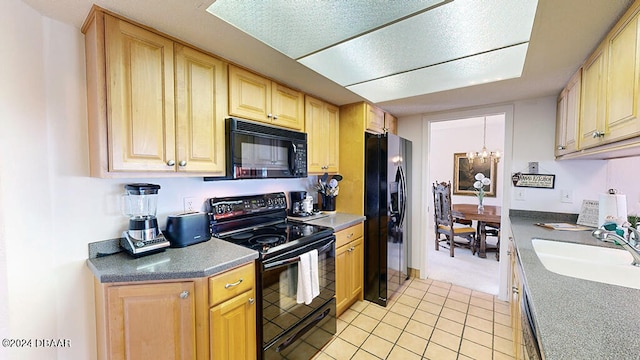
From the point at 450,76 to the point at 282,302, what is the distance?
2175 mm

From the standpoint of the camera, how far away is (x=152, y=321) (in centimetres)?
120

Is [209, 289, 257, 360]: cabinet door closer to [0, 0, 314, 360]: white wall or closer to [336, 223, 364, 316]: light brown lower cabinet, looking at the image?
[0, 0, 314, 360]: white wall

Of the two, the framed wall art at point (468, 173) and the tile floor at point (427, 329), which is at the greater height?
the framed wall art at point (468, 173)

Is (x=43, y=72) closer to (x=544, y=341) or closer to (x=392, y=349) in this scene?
(x=544, y=341)

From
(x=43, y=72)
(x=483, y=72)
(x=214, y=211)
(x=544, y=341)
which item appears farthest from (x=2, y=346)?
(x=483, y=72)

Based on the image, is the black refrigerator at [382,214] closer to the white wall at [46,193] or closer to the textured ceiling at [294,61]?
the textured ceiling at [294,61]

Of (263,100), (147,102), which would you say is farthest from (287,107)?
(147,102)

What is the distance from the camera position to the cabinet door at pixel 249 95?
1720mm

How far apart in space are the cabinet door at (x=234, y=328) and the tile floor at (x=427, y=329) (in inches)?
27.8

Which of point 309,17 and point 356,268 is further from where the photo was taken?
point 356,268

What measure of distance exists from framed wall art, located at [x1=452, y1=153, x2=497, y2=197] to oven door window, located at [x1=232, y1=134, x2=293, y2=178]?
471 cm

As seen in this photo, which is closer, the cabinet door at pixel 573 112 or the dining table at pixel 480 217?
the cabinet door at pixel 573 112

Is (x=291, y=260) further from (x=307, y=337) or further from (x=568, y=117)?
(x=568, y=117)

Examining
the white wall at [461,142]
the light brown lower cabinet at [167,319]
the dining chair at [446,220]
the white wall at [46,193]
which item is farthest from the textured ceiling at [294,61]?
the white wall at [461,142]
